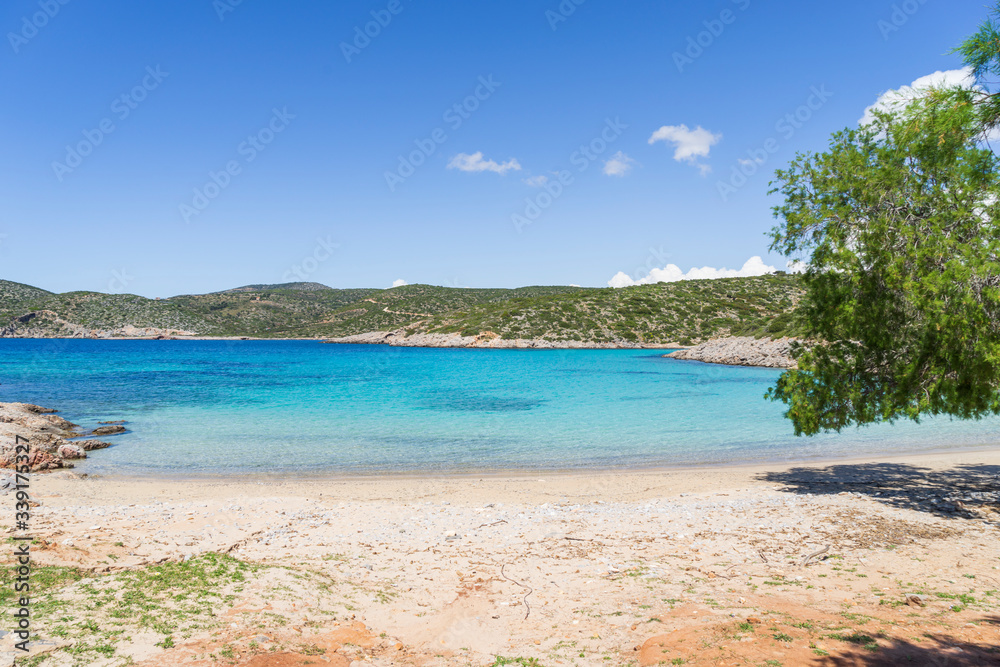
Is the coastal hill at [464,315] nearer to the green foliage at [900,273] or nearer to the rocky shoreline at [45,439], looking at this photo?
the green foliage at [900,273]

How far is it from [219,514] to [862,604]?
41.6 ft

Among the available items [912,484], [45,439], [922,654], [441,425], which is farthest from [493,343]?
[922,654]

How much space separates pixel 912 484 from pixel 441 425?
1907cm

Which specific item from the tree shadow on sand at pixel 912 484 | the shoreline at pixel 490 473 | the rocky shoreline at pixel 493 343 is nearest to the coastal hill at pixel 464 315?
the rocky shoreline at pixel 493 343

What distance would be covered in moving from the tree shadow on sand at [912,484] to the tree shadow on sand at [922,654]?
7718 millimetres

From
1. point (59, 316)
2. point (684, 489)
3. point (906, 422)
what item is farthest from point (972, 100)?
point (59, 316)

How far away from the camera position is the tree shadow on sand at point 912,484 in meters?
12.6

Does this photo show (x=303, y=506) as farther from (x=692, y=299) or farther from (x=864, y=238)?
(x=692, y=299)

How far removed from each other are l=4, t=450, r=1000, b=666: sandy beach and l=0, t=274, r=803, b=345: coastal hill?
69741 mm

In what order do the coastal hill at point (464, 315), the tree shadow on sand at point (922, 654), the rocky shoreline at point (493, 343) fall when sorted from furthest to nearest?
the coastal hill at point (464, 315) → the rocky shoreline at point (493, 343) → the tree shadow on sand at point (922, 654)

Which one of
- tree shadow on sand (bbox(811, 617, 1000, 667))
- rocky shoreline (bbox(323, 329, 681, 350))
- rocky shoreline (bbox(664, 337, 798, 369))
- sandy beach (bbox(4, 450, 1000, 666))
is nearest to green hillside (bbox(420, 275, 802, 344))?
rocky shoreline (bbox(323, 329, 681, 350))

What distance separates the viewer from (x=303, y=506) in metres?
13.2

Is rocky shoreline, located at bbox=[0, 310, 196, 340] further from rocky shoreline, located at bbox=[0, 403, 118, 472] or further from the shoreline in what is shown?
the shoreline

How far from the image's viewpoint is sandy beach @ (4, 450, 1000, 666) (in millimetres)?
6371
